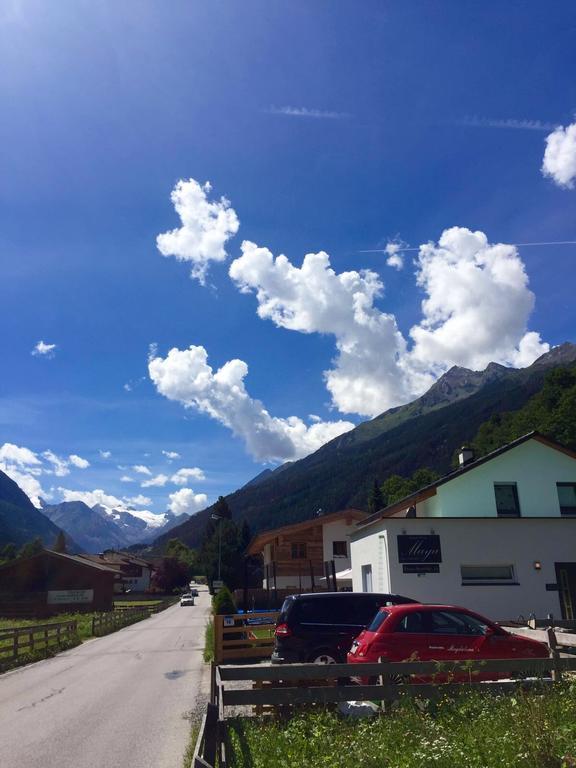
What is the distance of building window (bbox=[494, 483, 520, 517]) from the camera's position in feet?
81.5

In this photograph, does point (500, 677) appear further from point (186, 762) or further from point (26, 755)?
point (26, 755)

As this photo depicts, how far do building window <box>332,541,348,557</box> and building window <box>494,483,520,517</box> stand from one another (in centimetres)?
1716

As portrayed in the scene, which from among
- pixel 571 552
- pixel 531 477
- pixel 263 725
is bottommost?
pixel 263 725

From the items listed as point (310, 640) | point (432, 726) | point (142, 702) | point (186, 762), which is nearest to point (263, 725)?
point (186, 762)

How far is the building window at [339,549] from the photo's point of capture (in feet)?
131

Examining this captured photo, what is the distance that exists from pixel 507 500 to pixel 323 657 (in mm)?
14395

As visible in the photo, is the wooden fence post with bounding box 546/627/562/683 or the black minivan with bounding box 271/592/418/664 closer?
the wooden fence post with bounding box 546/627/562/683

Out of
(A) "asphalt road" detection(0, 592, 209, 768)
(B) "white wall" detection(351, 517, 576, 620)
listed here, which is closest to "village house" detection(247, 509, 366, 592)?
(A) "asphalt road" detection(0, 592, 209, 768)

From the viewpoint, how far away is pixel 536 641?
10.5 m

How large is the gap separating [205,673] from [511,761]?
15.0 meters

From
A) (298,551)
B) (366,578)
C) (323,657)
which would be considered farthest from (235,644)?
(298,551)

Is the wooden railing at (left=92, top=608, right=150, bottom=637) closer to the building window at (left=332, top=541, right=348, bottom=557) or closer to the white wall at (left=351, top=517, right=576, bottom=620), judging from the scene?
the building window at (left=332, top=541, right=348, bottom=557)

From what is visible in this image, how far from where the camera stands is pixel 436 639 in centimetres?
1064

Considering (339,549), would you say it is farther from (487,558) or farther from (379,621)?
(379,621)
